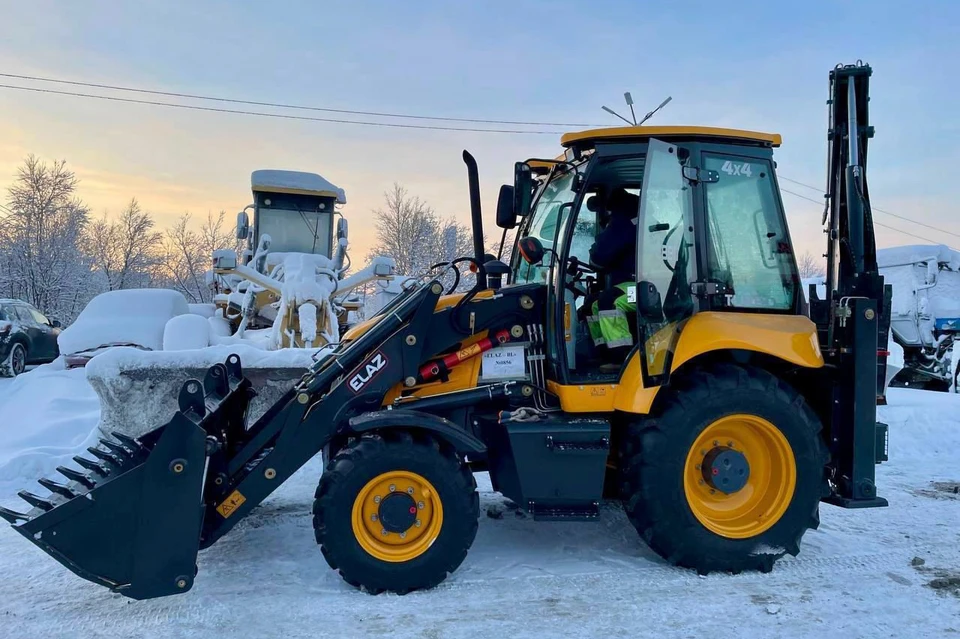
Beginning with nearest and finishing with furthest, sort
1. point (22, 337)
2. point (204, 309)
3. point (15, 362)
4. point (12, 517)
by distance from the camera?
1. point (12, 517)
2. point (204, 309)
3. point (15, 362)
4. point (22, 337)

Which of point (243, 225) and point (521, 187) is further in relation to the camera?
point (243, 225)

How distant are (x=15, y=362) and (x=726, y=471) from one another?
16.3 metres

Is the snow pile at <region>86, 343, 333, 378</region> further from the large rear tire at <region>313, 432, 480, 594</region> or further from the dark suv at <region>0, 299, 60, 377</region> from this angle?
the dark suv at <region>0, 299, 60, 377</region>

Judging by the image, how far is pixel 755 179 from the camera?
15.2 ft

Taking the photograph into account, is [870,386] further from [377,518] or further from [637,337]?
[377,518]

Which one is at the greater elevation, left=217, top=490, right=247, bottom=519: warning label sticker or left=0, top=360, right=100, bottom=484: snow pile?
left=217, top=490, right=247, bottom=519: warning label sticker

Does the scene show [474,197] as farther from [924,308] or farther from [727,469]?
[924,308]

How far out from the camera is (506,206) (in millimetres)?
4352

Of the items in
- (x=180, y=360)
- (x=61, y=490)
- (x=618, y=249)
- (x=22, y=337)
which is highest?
(x=618, y=249)

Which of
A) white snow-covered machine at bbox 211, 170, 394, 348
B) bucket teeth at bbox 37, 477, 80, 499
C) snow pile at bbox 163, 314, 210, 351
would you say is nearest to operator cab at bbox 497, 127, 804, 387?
bucket teeth at bbox 37, 477, 80, 499

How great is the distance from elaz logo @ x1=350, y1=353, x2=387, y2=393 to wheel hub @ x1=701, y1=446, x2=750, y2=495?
203 cm

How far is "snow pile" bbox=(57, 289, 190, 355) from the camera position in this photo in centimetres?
1132

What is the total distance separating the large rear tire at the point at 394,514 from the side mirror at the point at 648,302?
1.37 metres

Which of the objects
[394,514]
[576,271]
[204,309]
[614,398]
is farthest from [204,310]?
[614,398]
